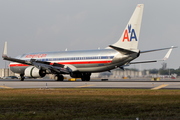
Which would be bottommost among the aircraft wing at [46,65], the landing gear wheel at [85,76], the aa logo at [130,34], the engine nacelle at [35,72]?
the landing gear wheel at [85,76]

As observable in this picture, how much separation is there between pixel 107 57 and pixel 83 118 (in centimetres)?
3146

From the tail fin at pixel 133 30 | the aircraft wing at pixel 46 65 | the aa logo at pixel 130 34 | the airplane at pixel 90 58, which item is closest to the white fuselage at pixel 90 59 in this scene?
the airplane at pixel 90 58

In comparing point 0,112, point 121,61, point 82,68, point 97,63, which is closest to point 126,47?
point 121,61

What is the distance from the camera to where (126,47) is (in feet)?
134

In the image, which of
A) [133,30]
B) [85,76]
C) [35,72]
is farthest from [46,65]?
[133,30]

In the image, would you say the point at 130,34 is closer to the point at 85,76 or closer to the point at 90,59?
the point at 90,59

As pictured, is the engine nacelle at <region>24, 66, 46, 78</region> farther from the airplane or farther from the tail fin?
the tail fin

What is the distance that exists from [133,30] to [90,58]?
8166 mm

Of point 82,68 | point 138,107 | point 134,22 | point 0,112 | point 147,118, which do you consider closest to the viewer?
point 147,118

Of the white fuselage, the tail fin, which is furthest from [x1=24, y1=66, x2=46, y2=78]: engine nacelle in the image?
the tail fin

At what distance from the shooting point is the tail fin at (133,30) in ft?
131

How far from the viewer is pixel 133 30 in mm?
40438

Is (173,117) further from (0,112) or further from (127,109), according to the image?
(0,112)

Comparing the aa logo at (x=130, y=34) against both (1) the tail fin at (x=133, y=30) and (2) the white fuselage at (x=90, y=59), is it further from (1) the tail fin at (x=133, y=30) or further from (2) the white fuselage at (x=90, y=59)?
(2) the white fuselage at (x=90, y=59)
